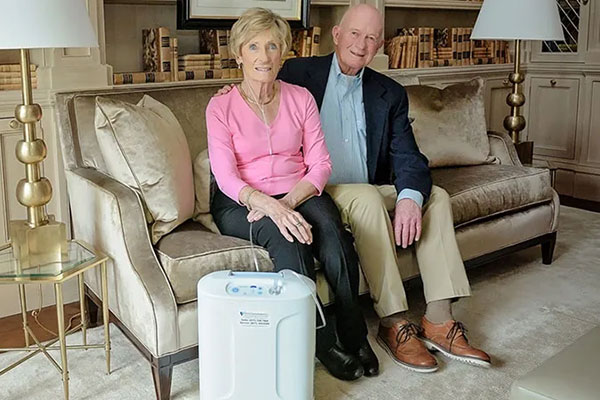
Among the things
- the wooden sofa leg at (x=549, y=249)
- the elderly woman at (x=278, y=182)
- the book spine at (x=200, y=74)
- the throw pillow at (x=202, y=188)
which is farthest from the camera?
the wooden sofa leg at (x=549, y=249)

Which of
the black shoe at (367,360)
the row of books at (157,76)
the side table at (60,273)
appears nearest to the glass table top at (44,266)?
the side table at (60,273)

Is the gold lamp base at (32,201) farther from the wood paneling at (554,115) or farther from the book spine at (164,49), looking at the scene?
the wood paneling at (554,115)

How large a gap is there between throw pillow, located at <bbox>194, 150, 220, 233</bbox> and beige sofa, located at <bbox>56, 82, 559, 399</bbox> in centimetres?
5

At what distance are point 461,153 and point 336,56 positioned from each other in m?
0.93

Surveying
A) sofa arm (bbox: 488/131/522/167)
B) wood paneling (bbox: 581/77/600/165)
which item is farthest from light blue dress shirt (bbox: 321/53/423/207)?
wood paneling (bbox: 581/77/600/165)

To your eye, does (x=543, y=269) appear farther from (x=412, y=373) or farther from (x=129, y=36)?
(x=129, y=36)

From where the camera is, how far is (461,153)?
3.39 meters

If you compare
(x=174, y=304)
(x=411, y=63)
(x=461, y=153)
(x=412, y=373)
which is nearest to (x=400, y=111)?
(x=461, y=153)

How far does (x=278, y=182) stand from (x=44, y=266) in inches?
30.3

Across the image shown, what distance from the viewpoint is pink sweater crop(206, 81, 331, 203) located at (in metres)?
2.32

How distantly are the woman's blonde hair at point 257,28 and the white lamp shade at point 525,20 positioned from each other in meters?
1.73

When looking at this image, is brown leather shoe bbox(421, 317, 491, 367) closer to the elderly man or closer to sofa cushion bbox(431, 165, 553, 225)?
the elderly man

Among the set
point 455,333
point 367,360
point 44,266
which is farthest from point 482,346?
point 44,266

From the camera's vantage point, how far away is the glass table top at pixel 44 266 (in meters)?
2.04
